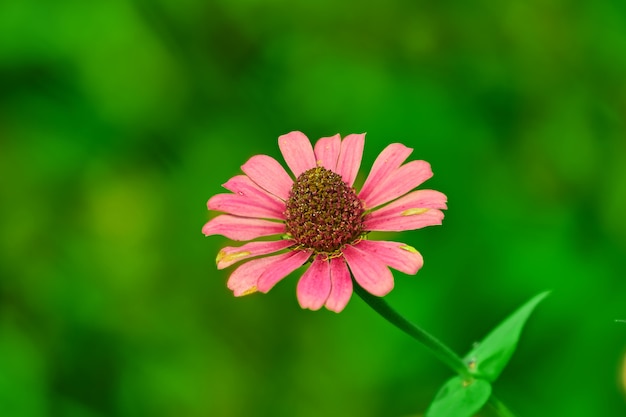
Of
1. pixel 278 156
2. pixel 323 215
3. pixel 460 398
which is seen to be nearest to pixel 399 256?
pixel 323 215

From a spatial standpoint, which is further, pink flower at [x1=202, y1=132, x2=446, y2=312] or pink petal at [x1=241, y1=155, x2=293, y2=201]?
pink petal at [x1=241, y1=155, x2=293, y2=201]

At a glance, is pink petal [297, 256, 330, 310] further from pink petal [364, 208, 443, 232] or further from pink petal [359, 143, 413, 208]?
pink petal [359, 143, 413, 208]

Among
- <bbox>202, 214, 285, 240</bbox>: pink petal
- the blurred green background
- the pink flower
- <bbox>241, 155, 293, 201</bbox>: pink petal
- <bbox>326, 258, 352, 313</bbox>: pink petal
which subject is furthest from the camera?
the blurred green background

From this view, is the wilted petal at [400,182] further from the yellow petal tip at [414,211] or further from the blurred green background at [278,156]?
the blurred green background at [278,156]

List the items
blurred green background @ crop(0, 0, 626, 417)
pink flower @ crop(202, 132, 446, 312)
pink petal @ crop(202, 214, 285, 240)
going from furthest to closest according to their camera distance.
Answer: blurred green background @ crop(0, 0, 626, 417), pink petal @ crop(202, 214, 285, 240), pink flower @ crop(202, 132, 446, 312)

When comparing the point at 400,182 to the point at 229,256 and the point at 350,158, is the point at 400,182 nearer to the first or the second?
the point at 350,158

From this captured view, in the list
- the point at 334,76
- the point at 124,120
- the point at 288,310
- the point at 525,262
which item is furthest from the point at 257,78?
the point at 525,262

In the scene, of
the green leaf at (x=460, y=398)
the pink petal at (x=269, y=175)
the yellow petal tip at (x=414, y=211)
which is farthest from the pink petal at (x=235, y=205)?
the green leaf at (x=460, y=398)

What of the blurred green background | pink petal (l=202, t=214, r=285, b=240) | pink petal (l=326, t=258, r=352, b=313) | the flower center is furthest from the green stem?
the blurred green background
